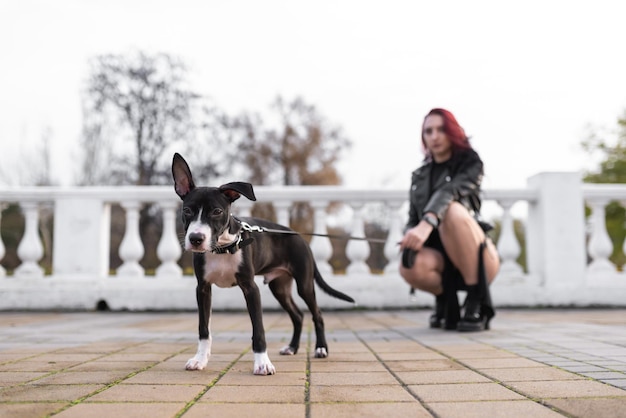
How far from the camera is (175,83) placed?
92.9ft

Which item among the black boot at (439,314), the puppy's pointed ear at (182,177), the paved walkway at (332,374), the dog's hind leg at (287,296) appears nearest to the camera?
the paved walkway at (332,374)

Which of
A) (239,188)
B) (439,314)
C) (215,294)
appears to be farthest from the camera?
(215,294)

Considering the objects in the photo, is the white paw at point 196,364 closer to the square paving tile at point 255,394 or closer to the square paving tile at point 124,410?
the square paving tile at point 255,394

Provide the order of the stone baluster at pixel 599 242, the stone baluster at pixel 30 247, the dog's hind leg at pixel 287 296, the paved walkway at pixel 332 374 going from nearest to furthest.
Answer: the paved walkway at pixel 332 374 < the dog's hind leg at pixel 287 296 < the stone baluster at pixel 30 247 < the stone baluster at pixel 599 242

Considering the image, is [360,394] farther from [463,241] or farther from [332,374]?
[463,241]

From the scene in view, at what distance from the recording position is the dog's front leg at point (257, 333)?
2.61 meters

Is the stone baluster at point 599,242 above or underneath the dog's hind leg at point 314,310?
above

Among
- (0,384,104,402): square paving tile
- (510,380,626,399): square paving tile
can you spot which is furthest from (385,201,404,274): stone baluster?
(0,384,104,402): square paving tile

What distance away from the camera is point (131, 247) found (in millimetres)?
6551

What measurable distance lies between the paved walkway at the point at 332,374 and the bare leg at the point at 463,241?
20.4 inches

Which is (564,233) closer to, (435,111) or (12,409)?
(435,111)

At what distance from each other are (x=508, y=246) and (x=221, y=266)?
15.6ft

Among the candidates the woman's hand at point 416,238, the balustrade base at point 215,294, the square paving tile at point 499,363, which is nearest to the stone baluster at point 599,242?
the balustrade base at point 215,294

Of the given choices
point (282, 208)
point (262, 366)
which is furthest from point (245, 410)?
point (282, 208)
